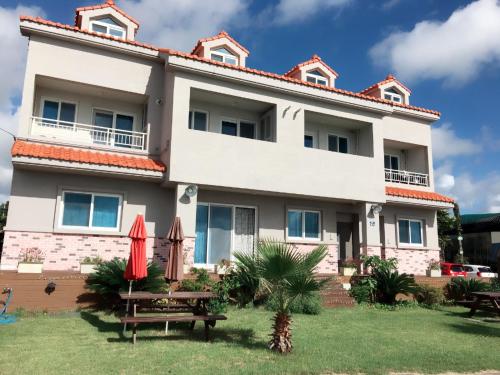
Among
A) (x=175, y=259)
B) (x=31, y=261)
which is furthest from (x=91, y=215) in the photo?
(x=175, y=259)

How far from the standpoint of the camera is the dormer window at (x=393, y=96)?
2212 cm

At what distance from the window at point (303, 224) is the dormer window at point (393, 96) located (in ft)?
26.7

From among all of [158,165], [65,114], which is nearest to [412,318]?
[158,165]

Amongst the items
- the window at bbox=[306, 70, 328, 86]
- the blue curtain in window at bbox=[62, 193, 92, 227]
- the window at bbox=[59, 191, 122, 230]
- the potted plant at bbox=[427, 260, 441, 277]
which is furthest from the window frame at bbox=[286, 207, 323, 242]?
the blue curtain in window at bbox=[62, 193, 92, 227]

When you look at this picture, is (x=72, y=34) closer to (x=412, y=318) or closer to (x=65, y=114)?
(x=65, y=114)

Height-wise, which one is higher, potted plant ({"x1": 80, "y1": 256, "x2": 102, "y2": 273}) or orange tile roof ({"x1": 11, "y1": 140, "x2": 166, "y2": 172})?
orange tile roof ({"x1": 11, "y1": 140, "x2": 166, "y2": 172})

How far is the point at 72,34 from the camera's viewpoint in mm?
15141

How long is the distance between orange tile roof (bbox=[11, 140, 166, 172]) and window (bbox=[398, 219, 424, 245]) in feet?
40.4

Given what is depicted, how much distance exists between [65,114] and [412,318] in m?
14.2

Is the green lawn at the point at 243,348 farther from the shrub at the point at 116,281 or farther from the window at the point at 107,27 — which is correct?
the window at the point at 107,27

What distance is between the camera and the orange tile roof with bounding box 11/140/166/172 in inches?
524

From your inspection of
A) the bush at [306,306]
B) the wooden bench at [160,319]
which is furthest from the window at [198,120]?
the wooden bench at [160,319]

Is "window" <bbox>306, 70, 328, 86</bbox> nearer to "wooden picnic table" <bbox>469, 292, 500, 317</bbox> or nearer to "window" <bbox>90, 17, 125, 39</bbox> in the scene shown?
"window" <bbox>90, 17, 125, 39</bbox>

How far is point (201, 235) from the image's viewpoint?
1616cm
